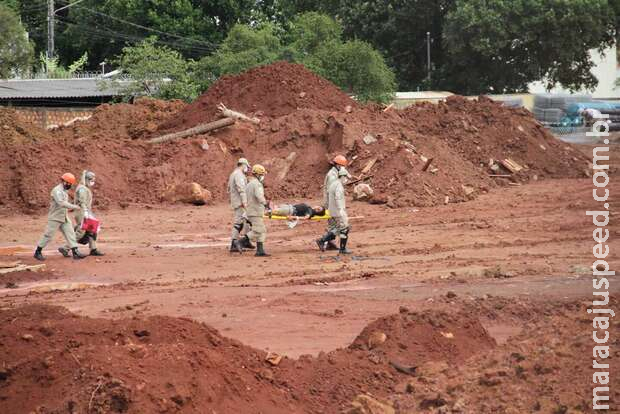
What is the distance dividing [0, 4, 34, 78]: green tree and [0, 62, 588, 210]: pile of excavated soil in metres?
13.4

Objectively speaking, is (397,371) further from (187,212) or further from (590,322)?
(187,212)

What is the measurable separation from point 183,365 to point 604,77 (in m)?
60.1

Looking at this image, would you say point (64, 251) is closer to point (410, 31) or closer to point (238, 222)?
point (238, 222)

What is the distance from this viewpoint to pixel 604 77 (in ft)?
216

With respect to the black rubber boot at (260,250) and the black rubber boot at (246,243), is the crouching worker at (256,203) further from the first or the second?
the black rubber boot at (246,243)

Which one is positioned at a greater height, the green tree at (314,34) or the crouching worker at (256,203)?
the green tree at (314,34)

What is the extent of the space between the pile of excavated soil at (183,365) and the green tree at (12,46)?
116 ft

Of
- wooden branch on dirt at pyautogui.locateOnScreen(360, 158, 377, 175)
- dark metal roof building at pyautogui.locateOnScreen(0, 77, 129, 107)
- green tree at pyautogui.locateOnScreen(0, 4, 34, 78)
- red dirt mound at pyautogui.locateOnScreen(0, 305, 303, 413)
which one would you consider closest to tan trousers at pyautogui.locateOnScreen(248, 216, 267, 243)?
red dirt mound at pyautogui.locateOnScreen(0, 305, 303, 413)

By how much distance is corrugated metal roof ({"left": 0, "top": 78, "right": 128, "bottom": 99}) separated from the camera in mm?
44875

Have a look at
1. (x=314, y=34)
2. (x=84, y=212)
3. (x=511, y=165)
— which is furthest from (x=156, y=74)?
(x=84, y=212)

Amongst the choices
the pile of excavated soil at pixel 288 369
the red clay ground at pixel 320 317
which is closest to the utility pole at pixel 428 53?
the red clay ground at pixel 320 317

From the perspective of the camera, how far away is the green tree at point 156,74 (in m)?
39.8

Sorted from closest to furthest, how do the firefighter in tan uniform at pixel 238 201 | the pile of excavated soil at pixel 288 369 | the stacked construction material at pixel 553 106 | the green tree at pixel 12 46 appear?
1. the pile of excavated soil at pixel 288 369
2. the firefighter in tan uniform at pixel 238 201
3. the green tree at pixel 12 46
4. the stacked construction material at pixel 553 106

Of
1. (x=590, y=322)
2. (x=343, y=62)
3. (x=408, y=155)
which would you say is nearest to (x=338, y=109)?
(x=408, y=155)
